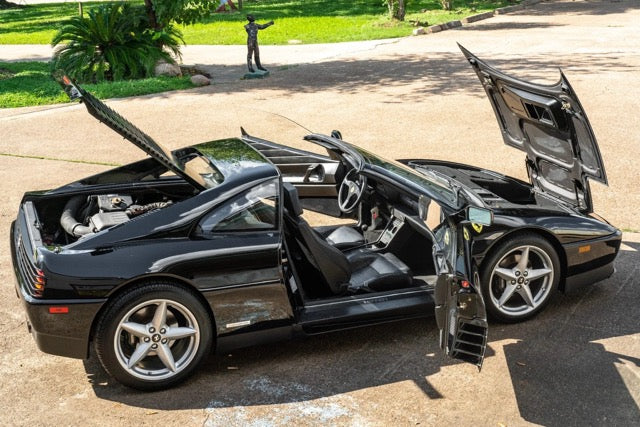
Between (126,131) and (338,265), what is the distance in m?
1.74

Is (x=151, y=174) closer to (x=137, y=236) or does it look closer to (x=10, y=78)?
(x=137, y=236)

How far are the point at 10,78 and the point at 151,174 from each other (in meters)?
13.2

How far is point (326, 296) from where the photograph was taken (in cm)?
552

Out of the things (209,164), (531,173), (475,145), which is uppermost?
(209,164)

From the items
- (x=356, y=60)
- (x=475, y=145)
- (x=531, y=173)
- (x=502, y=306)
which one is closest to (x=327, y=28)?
(x=356, y=60)

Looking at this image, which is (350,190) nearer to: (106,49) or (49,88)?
A: (49,88)

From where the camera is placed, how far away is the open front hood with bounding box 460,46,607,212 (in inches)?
240

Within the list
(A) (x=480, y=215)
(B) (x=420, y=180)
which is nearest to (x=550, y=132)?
(B) (x=420, y=180)

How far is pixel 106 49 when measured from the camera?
691 inches

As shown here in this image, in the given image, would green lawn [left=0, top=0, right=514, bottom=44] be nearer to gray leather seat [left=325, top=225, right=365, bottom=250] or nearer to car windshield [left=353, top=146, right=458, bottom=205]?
gray leather seat [left=325, top=225, right=365, bottom=250]

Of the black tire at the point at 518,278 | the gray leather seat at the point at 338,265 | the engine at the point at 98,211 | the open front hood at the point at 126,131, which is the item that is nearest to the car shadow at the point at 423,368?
the black tire at the point at 518,278

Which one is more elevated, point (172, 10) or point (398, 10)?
point (172, 10)

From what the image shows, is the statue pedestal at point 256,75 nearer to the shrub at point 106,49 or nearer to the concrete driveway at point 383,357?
the shrub at point 106,49

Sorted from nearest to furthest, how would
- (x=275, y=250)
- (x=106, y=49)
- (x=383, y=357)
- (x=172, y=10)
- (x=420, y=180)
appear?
(x=275, y=250)
(x=383, y=357)
(x=420, y=180)
(x=106, y=49)
(x=172, y=10)
